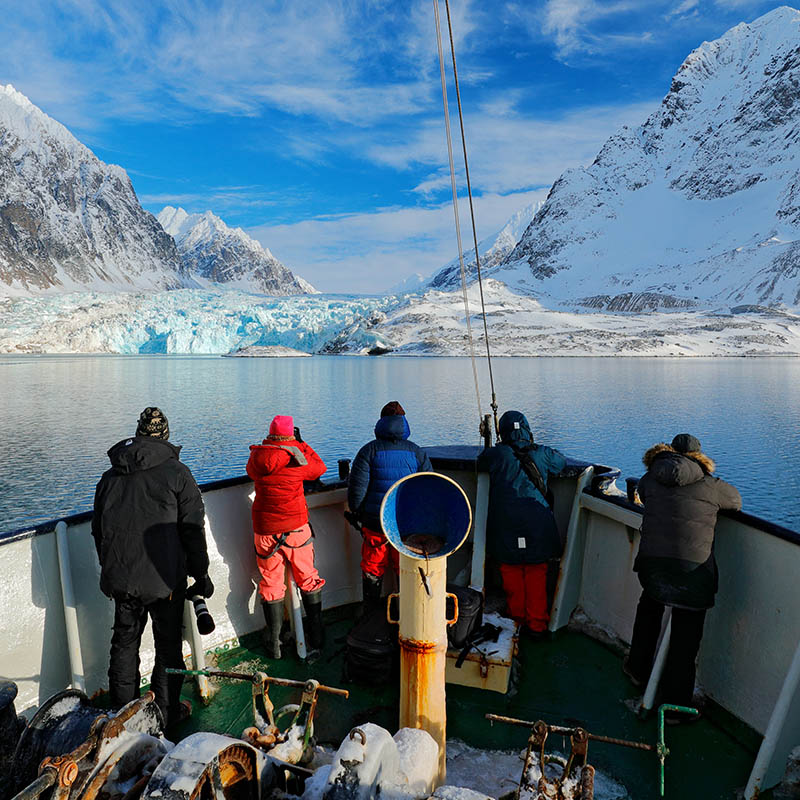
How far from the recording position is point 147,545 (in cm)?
279

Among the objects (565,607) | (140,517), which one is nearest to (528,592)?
(565,607)

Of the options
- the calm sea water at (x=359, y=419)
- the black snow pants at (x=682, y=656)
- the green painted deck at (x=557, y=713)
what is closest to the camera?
the green painted deck at (x=557, y=713)

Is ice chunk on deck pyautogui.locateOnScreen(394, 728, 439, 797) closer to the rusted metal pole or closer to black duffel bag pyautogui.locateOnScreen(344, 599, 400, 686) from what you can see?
the rusted metal pole

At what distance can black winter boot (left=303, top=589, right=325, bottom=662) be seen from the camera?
12.3 ft

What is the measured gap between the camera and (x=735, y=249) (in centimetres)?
14238

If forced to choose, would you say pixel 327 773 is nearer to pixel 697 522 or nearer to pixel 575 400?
pixel 697 522

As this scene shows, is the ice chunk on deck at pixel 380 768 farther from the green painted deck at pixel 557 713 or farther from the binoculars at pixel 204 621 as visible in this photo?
the binoculars at pixel 204 621

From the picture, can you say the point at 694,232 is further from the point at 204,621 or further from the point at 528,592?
the point at 204,621

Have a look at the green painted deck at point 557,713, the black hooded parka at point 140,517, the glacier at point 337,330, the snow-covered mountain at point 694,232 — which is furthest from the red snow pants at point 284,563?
the snow-covered mountain at point 694,232

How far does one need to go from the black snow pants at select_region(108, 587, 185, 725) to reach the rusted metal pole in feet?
4.07

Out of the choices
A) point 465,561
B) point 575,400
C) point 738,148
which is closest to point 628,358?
point 575,400

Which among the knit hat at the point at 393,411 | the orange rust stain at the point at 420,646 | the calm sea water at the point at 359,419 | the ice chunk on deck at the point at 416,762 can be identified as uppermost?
the knit hat at the point at 393,411

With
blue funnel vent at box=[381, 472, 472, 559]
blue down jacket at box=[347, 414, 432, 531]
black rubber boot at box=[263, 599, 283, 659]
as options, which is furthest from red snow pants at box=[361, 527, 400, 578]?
blue funnel vent at box=[381, 472, 472, 559]

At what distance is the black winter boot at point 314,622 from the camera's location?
12.3ft
